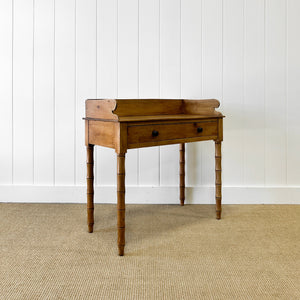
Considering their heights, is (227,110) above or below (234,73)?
below

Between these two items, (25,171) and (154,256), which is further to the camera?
(25,171)

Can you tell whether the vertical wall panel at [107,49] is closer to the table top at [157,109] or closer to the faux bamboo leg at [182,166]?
the table top at [157,109]

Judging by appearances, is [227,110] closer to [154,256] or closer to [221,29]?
[221,29]

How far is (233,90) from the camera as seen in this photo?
2.77 m

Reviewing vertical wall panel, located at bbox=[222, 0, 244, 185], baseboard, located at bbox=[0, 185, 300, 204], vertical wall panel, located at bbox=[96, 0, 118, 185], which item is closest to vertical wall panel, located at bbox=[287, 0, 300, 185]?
baseboard, located at bbox=[0, 185, 300, 204]

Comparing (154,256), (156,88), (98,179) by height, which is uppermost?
(156,88)

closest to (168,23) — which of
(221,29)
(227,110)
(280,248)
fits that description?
(221,29)

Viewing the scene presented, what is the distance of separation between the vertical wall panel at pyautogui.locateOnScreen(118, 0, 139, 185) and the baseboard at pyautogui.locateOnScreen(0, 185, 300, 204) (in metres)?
0.84

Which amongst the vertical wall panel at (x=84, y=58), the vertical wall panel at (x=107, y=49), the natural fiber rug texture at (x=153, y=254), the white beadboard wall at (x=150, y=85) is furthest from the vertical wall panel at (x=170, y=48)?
the natural fiber rug texture at (x=153, y=254)

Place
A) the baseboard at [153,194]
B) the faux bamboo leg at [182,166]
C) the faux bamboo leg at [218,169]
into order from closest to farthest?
1. the faux bamboo leg at [218,169]
2. the faux bamboo leg at [182,166]
3. the baseboard at [153,194]

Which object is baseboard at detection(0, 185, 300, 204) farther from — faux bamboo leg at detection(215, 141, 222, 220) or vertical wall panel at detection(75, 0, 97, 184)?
faux bamboo leg at detection(215, 141, 222, 220)

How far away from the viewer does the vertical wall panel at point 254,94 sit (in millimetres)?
2734

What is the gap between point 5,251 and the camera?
1.83 metres

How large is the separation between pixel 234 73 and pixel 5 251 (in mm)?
2153
